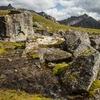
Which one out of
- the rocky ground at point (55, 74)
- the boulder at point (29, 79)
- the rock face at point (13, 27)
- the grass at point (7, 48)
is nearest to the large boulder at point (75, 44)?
the rocky ground at point (55, 74)

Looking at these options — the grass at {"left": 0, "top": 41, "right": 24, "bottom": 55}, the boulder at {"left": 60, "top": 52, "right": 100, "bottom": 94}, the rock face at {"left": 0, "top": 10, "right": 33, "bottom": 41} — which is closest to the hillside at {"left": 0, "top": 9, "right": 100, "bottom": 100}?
the boulder at {"left": 60, "top": 52, "right": 100, "bottom": 94}

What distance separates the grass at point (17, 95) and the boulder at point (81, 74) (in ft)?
16.5

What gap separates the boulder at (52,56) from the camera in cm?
4878

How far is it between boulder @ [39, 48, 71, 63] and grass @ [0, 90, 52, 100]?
14171mm

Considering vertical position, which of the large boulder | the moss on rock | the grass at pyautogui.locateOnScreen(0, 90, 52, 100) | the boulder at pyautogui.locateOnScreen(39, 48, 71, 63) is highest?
the large boulder

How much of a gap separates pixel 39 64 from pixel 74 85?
13.1 metres

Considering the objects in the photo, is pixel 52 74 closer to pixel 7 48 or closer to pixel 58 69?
pixel 58 69

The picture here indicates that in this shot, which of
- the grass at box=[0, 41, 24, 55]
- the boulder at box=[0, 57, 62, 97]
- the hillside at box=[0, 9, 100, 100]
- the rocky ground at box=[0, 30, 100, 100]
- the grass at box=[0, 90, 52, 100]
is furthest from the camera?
the grass at box=[0, 41, 24, 55]

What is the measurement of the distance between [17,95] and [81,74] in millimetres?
10314

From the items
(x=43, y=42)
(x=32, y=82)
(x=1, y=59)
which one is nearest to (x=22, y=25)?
(x=43, y=42)

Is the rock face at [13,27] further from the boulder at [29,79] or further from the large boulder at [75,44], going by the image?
the boulder at [29,79]

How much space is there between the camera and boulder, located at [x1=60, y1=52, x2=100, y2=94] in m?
34.5

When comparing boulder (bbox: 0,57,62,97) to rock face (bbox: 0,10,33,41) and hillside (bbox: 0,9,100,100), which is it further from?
rock face (bbox: 0,10,33,41)

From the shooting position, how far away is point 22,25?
95.6 meters
